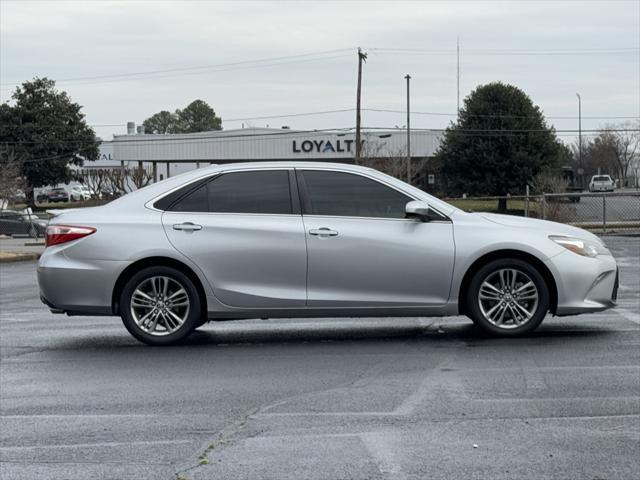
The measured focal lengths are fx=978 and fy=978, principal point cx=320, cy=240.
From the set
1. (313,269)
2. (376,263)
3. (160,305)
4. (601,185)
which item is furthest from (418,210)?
(601,185)

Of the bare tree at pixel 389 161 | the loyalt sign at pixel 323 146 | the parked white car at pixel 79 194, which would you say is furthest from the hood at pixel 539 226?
the parked white car at pixel 79 194

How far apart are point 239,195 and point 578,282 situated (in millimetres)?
3196

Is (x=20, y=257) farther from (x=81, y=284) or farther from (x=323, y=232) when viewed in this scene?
(x=323, y=232)

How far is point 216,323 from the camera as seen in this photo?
35.0 ft

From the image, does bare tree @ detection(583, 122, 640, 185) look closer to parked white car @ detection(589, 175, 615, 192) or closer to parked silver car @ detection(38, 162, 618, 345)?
parked white car @ detection(589, 175, 615, 192)

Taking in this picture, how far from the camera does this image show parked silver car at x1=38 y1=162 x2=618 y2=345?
8.79 meters

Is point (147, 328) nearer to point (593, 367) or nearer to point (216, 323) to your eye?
point (216, 323)

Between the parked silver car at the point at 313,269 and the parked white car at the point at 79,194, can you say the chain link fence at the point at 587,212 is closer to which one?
the parked silver car at the point at 313,269

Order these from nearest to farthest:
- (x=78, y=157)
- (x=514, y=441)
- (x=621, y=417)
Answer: (x=514, y=441), (x=621, y=417), (x=78, y=157)

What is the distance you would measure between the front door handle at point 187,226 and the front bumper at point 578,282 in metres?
3.19

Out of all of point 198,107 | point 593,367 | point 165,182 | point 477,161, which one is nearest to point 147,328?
point 165,182

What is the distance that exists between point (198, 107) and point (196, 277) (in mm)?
138870

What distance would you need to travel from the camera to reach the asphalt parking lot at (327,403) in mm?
5184

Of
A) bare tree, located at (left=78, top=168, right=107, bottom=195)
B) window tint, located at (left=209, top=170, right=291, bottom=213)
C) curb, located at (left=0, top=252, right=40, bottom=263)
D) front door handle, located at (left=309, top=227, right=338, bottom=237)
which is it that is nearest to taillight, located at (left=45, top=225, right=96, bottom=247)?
window tint, located at (left=209, top=170, right=291, bottom=213)
